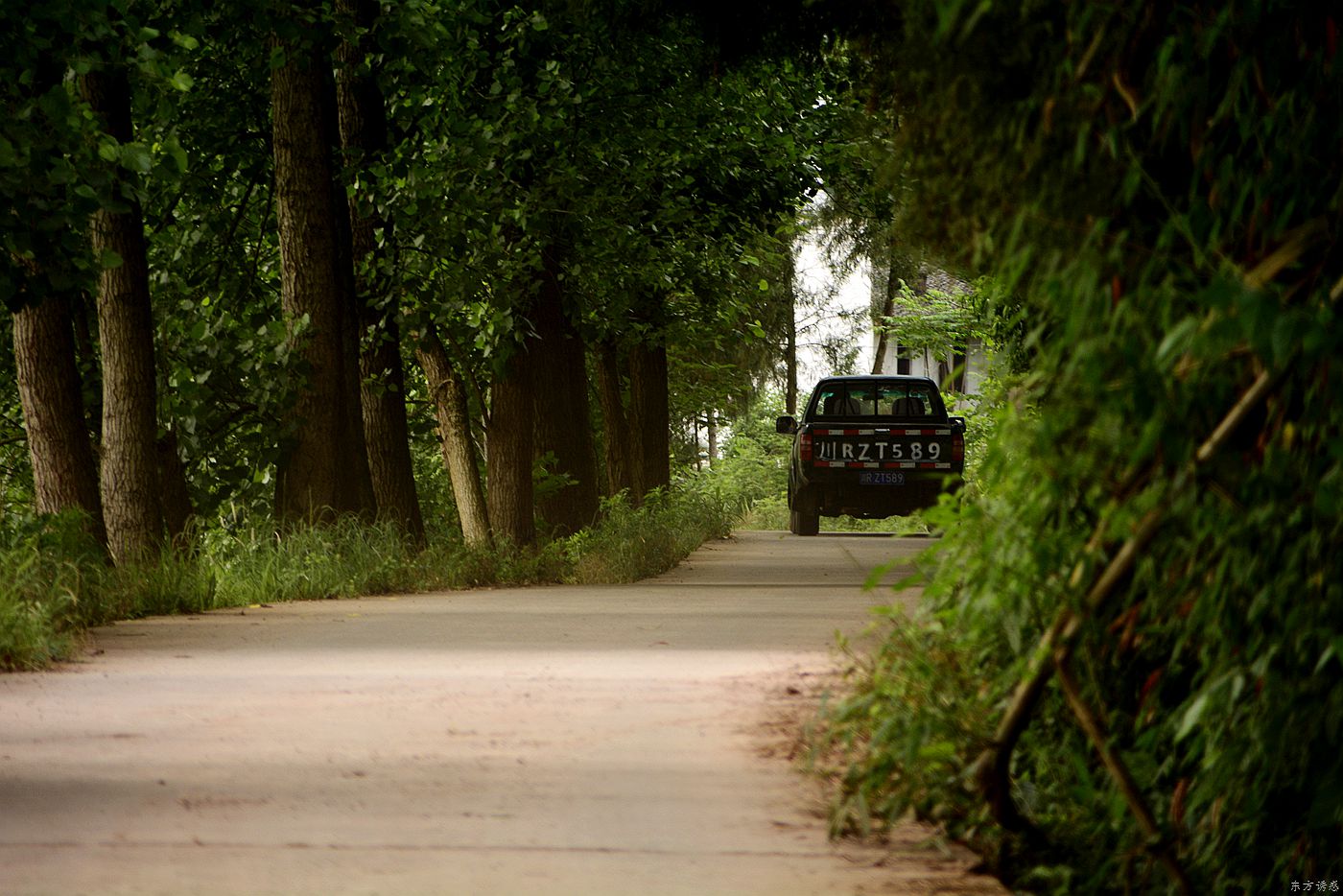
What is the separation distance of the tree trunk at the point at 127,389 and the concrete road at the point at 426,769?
3121 millimetres

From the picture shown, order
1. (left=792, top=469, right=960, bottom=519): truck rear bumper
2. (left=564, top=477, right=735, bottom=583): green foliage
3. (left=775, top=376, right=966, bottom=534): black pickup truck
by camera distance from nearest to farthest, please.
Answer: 1. (left=564, top=477, right=735, bottom=583): green foliage
2. (left=775, top=376, right=966, bottom=534): black pickup truck
3. (left=792, top=469, right=960, bottom=519): truck rear bumper

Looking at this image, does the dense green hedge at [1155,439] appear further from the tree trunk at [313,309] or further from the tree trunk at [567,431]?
the tree trunk at [567,431]

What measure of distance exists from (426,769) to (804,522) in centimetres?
2564

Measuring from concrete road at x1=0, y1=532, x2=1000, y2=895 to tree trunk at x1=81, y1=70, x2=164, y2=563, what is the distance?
3.12 m

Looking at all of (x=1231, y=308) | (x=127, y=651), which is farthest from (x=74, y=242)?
(x=1231, y=308)

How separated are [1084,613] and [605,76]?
15889 mm

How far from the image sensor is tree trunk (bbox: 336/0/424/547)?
19156 millimetres

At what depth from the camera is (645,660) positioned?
10.4m

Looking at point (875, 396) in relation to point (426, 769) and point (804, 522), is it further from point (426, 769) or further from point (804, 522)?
point (426, 769)

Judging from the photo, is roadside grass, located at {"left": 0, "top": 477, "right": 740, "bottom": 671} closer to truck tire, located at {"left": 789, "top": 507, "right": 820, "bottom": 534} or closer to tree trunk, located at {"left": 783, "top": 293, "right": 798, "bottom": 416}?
truck tire, located at {"left": 789, "top": 507, "right": 820, "bottom": 534}

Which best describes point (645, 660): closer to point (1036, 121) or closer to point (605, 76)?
point (1036, 121)

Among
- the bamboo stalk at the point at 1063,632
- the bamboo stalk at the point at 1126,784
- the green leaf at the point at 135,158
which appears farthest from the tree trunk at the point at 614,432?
the bamboo stalk at the point at 1126,784

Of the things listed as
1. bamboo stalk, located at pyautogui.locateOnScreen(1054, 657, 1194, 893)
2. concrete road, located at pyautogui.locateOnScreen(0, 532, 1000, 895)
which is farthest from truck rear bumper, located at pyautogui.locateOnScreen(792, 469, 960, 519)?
bamboo stalk, located at pyautogui.locateOnScreen(1054, 657, 1194, 893)

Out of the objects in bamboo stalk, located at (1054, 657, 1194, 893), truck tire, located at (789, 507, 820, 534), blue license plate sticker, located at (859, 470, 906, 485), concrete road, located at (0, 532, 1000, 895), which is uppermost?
blue license plate sticker, located at (859, 470, 906, 485)
